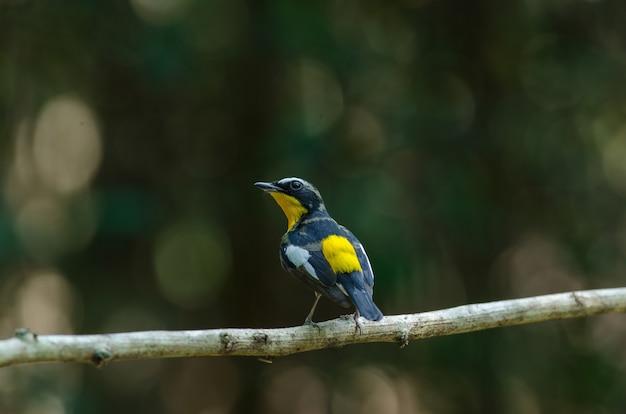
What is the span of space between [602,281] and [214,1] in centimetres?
562

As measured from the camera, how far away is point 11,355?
9.13ft

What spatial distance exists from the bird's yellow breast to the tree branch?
1.34 ft

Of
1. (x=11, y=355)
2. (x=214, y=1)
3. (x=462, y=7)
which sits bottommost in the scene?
(x=462, y=7)

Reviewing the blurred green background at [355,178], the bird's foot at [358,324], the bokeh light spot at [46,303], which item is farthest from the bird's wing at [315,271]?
the bokeh light spot at [46,303]

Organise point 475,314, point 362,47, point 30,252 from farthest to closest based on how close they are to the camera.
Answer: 1. point 362,47
2. point 30,252
3. point 475,314

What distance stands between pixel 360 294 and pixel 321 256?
0.42m

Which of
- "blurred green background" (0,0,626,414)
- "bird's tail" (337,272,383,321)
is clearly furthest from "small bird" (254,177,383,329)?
"blurred green background" (0,0,626,414)

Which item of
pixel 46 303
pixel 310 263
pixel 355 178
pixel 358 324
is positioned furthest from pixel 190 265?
pixel 358 324

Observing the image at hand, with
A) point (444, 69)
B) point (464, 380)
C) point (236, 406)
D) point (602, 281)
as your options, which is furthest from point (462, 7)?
point (236, 406)

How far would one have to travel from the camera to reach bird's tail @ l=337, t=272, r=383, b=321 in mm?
4035

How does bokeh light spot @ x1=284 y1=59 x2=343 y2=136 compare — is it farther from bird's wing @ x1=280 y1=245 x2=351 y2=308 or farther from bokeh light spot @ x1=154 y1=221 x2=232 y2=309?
bird's wing @ x1=280 y1=245 x2=351 y2=308

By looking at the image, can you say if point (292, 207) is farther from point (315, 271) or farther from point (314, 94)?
point (314, 94)

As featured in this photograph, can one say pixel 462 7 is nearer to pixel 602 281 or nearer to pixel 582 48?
pixel 582 48

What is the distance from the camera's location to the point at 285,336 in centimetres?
374
